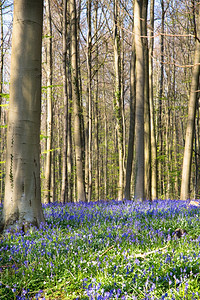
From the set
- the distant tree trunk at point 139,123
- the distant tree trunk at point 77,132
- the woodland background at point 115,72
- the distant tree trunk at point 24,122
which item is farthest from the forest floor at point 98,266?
the distant tree trunk at point 77,132

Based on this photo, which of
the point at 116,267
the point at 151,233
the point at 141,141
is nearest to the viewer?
the point at 116,267

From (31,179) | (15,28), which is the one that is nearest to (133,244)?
(31,179)

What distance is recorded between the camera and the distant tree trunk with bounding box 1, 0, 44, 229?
4828 mm

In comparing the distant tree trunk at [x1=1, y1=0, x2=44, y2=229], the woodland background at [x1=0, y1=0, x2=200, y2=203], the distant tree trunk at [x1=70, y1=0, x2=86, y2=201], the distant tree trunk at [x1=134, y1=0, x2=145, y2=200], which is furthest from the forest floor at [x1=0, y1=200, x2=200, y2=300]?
the distant tree trunk at [x1=70, y1=0, x2=86, y2=201]

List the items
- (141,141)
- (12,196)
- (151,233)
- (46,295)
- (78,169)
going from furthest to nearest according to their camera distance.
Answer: (78,169) < (141,141) < (12,196) < (151,233) < (46,295)

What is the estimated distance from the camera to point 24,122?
492 centimetres

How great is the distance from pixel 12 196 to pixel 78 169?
5.47 metres

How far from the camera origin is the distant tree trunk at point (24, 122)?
483cm

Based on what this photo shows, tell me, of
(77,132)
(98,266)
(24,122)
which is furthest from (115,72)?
(98,266)

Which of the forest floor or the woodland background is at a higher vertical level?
the woodland background

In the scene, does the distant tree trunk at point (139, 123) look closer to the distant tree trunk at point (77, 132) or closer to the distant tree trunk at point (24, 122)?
the distant tree trunk at point (77, 132)

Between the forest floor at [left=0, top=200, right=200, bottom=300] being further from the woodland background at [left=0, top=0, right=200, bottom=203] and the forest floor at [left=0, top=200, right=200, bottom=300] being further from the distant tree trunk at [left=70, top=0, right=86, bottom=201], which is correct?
the distant tree trunk at [left=70, top=0, right=86, bottom=201]

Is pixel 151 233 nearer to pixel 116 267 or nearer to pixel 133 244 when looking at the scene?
pixel 133 244

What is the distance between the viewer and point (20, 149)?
16.0 ft
